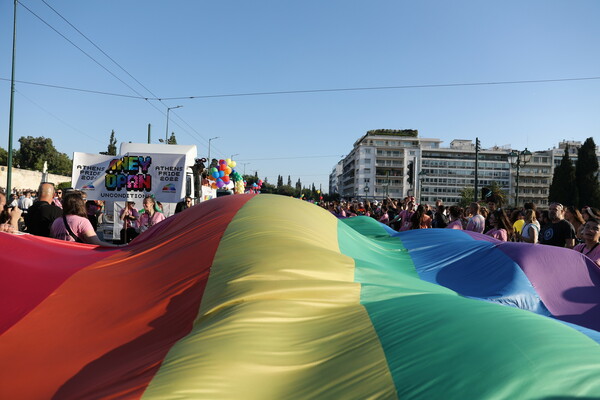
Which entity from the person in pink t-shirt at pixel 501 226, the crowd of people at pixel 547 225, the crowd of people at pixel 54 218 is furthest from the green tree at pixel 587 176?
the crowd of people at pixel 54 218

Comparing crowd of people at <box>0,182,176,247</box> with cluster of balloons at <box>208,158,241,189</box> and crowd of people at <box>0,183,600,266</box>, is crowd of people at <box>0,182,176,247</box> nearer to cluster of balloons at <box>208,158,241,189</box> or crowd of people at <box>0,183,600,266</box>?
crowd of people at <box>0,183,600,266</box>

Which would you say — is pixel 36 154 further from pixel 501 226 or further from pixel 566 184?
pixel 501 226

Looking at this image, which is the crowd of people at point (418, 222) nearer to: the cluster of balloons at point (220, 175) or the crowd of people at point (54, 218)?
the crowd of people at point (54, 218)

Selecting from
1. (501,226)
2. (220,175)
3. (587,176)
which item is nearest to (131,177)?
(501,226)

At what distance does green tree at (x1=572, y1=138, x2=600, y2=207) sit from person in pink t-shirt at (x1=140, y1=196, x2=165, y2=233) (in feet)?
212

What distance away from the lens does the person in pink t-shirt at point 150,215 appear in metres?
8.34

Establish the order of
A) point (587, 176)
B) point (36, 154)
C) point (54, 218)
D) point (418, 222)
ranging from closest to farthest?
point (54, 218)
point (418, 222)
point (587, 176)
point (36, 154)

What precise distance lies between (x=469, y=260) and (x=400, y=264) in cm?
89

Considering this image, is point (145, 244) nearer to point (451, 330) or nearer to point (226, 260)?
point (226, 260)

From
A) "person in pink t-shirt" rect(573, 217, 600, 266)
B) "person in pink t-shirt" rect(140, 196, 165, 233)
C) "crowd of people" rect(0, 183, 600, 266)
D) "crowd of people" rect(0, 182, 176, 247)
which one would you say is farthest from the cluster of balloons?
"person in pink t-shirt" rect(573, 217, 600, 266)

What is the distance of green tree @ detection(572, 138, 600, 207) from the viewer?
193ft

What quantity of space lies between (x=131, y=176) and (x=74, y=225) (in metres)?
7.40

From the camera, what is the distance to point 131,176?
12.2m

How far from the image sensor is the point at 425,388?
163 cm
